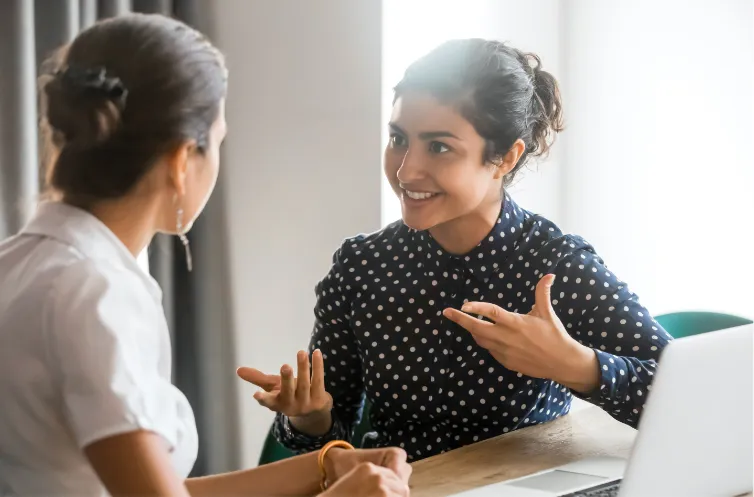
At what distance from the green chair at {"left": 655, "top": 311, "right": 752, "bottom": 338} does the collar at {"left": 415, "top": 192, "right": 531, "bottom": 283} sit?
14.4 inches

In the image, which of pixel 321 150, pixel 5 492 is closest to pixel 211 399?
pixel 321 150

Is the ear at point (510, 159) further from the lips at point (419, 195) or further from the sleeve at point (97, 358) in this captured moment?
the sleeve at point (97, 358)

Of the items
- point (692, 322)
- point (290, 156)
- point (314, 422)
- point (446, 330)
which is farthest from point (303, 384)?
point (290, 156)

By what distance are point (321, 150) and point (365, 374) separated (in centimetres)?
104

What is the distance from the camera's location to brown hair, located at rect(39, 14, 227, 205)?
105cm

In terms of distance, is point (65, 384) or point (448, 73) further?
point (448, 73)

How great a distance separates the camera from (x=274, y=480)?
1.30 metres

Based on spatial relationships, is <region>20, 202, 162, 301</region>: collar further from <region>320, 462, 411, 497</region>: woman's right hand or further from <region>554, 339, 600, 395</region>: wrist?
<region>554, 339, 600, 395</region>: wrist

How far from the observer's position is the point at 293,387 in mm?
1515

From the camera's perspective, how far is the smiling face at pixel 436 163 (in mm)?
1666

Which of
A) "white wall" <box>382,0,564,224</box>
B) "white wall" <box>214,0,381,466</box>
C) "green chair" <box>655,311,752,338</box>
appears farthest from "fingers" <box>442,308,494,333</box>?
"white wall" <box>214,0,381,466</box>

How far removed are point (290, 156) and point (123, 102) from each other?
164 centimetres

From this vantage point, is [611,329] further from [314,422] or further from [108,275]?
[108,275]

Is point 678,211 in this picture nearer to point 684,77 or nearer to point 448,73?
point 684,77
